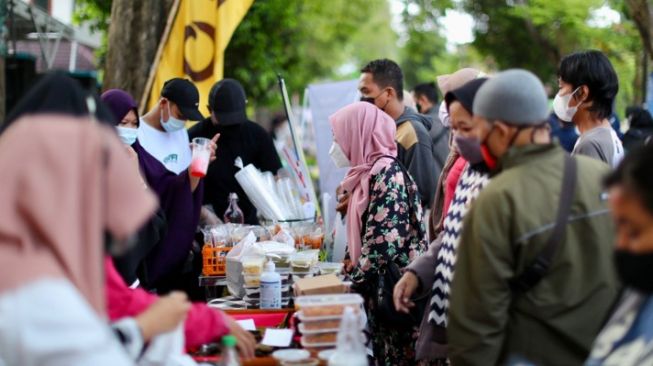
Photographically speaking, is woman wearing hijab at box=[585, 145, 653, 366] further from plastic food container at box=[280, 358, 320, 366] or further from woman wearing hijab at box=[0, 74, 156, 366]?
woman wearing hijab at box=[0, 74, 156, 366]

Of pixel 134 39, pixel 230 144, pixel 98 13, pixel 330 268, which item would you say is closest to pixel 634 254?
pixel 330 268

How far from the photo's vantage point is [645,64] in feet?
37.1

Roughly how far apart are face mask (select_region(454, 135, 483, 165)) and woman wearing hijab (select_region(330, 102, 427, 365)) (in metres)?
1.09

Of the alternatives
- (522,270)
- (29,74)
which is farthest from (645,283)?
(29,74)

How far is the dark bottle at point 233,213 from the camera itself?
5636 millimetres

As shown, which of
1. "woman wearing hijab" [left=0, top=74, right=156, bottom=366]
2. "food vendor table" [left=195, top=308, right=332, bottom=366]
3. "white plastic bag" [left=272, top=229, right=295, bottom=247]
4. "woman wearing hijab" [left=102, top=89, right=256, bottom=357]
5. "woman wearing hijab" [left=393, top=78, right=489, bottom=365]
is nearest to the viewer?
"woman wearing hijab" [left=0, top=74, right=156, bottom=366]

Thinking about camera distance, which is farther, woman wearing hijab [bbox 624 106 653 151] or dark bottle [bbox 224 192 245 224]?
woman wearing hijab [bbox 624 106 653 151]

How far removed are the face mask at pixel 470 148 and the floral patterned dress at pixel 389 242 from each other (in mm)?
1094

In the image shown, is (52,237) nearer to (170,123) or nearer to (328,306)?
(328,306)

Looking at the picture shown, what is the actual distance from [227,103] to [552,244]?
3.67m

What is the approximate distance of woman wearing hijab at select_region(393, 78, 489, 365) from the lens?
324 centimetres

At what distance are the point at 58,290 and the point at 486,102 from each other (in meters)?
1.70

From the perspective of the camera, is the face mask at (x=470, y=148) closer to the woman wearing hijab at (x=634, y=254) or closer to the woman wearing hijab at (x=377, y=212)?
the woman wearing hijab at (x=634, y=254)

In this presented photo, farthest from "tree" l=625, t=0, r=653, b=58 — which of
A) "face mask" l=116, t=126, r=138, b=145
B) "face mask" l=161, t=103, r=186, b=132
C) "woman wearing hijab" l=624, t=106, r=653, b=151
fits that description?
"face mask" l=116, t=126, r=138, b=145
